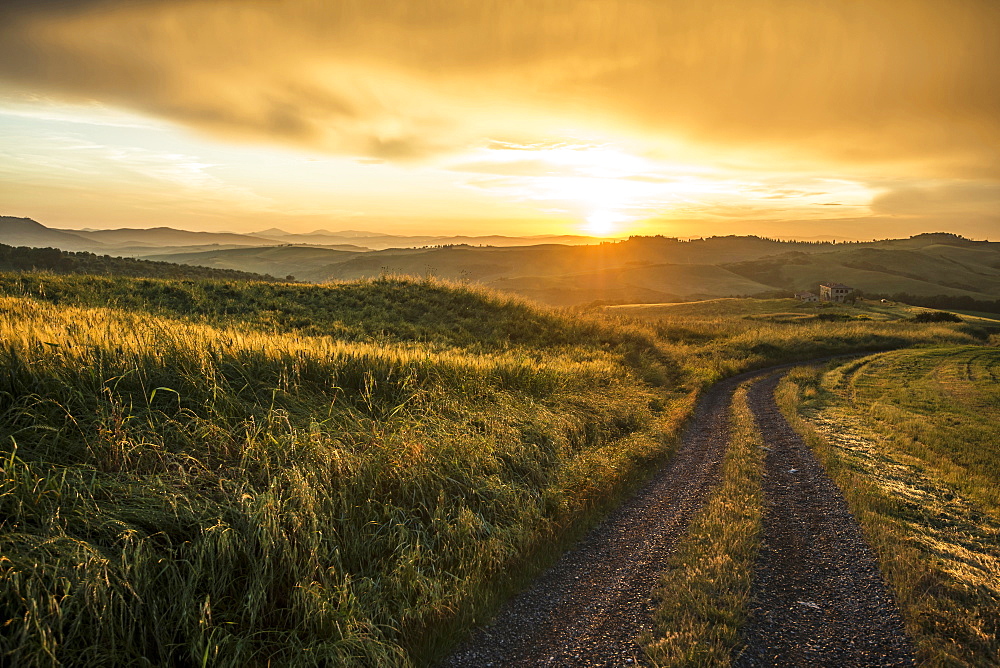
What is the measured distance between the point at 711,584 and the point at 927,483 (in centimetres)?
756

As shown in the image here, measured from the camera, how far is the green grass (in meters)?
4.80

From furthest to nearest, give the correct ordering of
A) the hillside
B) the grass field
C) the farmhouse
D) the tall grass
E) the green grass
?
the farmhouse
the hillside
the grass field
the green grass
the tall grass

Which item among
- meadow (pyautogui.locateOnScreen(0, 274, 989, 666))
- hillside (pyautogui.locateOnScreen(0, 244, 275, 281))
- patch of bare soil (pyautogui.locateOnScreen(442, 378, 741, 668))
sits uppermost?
hillside (pyautogui.locateOnScreen(0, 244, 275, 281))

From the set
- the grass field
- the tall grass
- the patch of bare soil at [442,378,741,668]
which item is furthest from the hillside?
the grass field

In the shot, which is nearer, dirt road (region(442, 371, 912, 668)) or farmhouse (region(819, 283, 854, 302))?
dirt road (region(442, 371, 912, 668))

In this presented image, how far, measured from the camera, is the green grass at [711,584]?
4.80 meters

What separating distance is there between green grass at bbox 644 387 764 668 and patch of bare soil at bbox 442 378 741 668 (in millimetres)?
215

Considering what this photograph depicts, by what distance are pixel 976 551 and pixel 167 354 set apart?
12.5m

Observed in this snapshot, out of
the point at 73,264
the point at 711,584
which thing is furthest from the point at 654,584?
the point at 73,264

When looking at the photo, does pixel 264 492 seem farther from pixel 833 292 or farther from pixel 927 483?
pixel 833 292

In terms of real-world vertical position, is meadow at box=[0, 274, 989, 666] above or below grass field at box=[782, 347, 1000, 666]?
above

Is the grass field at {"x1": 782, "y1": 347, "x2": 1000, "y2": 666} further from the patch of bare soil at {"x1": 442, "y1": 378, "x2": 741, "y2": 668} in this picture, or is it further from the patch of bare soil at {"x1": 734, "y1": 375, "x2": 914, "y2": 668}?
the patch of bare soil at {"x1": 442, "y1": 378, "x2": 741, "y2": 668}

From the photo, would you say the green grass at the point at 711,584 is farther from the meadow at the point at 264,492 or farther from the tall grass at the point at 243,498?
the tall grass at the point at 243,498

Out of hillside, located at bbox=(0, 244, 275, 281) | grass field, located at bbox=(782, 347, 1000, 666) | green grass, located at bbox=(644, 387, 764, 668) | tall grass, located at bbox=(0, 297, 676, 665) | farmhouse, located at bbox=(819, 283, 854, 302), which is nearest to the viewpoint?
tall grass, located at bbox=(0, 297, 676, 665)
